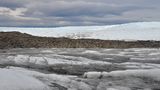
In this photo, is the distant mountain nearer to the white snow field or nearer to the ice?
the white snow field

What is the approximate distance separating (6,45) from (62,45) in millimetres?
2954

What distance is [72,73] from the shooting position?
9.47 metres

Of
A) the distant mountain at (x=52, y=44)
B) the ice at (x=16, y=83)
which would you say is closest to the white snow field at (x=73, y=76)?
the ice at (x=16, y=83)

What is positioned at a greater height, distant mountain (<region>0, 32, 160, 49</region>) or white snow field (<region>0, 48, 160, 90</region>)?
distant mountain (<region>0, 32, 160, 49</region>)

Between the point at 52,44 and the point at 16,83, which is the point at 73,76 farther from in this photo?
the point at 52,44

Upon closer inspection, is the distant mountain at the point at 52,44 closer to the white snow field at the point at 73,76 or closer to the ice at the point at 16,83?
the white snow field at the point at 73,76

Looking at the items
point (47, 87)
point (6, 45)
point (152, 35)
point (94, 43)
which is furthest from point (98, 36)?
point (47, 87)

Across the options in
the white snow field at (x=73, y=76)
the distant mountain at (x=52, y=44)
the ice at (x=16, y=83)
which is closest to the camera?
the ice at (x=16, y=83)

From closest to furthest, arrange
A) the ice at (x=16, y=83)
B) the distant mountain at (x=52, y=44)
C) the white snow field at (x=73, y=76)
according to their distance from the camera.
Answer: the ice at (x=16, y=83)
the white snow field at (x=73, y=76)
the distant mountain at (x=52, y=44)

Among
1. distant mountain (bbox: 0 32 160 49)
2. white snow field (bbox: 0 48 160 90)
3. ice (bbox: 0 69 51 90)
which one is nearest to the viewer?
ice (bbox: 0 69 51 90)

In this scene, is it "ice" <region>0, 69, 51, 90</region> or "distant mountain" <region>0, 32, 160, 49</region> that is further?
"distant mountain" <region>0, 32, 160, 49</region>

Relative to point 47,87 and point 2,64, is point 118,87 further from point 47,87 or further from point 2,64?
point 2,64

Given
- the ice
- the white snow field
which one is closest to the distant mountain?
the white snow field

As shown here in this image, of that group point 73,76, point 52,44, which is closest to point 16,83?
point 73,76
